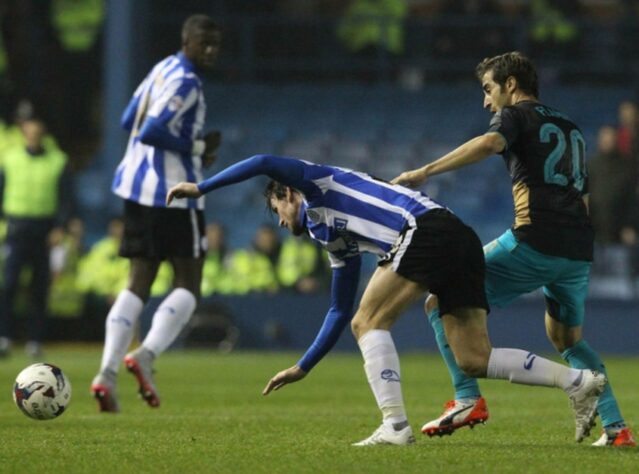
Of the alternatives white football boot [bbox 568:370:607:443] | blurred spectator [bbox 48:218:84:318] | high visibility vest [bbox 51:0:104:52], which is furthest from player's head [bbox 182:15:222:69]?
high visibility vest [bbox 51:0:104:52]

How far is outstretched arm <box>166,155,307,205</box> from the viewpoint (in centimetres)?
648

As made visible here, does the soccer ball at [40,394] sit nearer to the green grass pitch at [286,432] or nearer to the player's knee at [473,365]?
the green grass pitch at [286,432]

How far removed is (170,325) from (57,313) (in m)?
9.26

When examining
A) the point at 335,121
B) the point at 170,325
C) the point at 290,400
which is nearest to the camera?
the point at 170,325

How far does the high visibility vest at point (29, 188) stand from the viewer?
15664mm

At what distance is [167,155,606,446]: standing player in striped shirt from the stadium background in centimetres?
1293

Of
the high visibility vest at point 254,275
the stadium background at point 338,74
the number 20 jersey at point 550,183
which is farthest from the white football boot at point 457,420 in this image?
the stadium background at point 338,74

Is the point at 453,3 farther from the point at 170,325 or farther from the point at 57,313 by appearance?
the point at 170,325

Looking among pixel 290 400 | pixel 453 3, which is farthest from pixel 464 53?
pixel 290 400

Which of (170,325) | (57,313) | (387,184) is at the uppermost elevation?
(387,184)

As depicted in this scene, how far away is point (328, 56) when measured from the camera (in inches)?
915

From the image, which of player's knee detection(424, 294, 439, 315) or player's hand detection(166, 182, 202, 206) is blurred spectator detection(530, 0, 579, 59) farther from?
player's hand detection(166, 182, 202, 206)

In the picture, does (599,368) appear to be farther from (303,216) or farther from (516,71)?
(303,216)

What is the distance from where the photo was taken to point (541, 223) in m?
6.88
